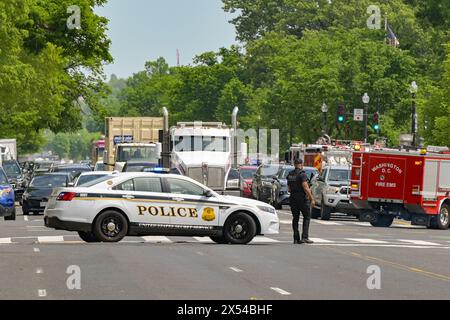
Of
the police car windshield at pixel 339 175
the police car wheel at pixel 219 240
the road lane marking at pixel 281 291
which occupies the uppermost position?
the police car windshield at pixel 339 175

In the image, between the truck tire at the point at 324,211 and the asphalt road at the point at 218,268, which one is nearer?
the asphalt road at the point at 218,268

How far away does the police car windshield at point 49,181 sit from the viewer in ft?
152

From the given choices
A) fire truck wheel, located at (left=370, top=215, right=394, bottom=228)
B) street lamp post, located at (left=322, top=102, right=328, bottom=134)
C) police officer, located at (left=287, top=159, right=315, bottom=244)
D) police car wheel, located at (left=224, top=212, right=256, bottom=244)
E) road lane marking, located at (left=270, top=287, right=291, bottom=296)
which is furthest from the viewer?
street lamp post, located at (left=322, top=102, right=328, bottom=134)

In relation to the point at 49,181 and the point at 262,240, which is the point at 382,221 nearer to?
the point at 262,240

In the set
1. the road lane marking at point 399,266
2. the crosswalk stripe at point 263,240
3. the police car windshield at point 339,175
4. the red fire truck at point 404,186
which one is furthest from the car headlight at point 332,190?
the road lane marking at point 399,266

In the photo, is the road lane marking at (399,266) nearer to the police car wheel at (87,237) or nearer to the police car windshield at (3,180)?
the police car wheel at (87,237)

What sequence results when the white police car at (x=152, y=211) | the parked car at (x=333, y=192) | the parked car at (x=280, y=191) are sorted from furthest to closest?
the parked car at (x=280, y=191)
the parked car at (x=333, y=192)
the white police car at (x=152, y=211)

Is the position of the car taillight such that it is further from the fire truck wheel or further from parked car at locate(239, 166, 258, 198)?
parked car at locate(239, 166, 258, 198)

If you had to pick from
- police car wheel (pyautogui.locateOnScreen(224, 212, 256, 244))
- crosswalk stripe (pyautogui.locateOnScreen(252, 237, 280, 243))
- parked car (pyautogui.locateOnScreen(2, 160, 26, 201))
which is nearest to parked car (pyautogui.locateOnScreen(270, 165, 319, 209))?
parked car (pyautogui.locateOnScreen(2, 160, 26, 201))

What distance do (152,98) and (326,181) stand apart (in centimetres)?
13935

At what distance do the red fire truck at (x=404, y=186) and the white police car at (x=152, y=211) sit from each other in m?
12.6

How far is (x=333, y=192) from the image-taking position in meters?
42.7

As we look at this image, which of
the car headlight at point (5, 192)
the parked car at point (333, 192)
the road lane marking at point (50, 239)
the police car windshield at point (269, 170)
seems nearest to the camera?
the road lane marking at point (50, 239)

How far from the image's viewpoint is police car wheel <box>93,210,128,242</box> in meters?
26.4
